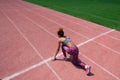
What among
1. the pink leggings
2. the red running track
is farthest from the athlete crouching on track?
the red running track

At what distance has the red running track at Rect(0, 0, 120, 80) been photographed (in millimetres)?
5766

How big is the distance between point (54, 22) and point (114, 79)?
25.1 ft

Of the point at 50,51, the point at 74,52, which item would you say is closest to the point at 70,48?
the point at 74,52

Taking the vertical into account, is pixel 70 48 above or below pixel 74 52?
above

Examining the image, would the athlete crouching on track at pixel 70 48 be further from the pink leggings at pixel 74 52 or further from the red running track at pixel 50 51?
the red running track at pixel 50 51

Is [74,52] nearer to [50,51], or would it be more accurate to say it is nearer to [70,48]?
[70,48]

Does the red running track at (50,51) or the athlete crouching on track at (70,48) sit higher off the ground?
the athlete crouching on track at (70,48)

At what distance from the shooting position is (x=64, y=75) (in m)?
5.66

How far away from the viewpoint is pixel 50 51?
7441 mm

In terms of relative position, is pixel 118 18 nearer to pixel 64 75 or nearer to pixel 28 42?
pixel 28 42

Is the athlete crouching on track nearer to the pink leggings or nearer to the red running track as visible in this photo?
the pink leggings

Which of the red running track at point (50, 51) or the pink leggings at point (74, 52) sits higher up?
the pink leggings at point (74, 52)

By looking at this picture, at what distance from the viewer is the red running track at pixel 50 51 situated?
5.77 meters

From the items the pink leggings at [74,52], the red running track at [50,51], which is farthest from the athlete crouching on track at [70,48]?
the red running track at [50,51]
